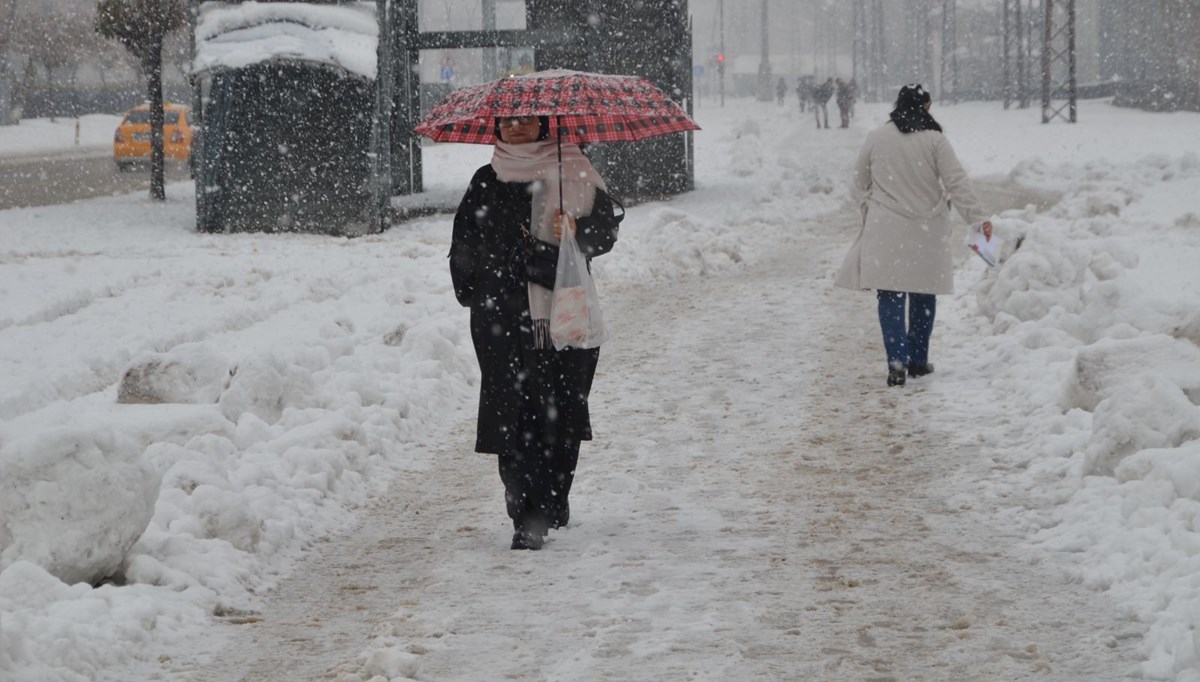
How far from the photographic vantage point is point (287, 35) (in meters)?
18.4

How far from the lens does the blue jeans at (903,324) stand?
891 cm

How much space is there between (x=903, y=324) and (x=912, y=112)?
1308 mm

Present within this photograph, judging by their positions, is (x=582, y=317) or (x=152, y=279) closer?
(x=582, y=317)

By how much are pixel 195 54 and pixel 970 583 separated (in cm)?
1583

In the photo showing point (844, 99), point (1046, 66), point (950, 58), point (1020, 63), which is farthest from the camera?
point (950, 58)

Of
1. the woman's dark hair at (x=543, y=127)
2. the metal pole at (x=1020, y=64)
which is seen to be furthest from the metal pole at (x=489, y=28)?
the woman's dark hair at (x=543, y=127)

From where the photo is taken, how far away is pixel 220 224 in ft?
63.6

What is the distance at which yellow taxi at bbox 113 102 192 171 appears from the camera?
104 ft

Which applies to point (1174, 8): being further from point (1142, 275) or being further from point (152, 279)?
point (152, 279)

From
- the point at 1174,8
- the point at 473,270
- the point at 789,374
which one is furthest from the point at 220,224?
the point at 1174,8

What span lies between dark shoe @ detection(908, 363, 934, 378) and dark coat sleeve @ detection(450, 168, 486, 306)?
165 inches

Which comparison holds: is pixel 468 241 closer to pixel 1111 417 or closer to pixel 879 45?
pixel 1111 417

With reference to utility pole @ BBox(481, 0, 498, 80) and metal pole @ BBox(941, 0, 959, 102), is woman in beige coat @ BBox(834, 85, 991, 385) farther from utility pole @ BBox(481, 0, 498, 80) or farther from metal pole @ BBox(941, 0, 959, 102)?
metal pole @ BBox(941, 0, 959, 102)

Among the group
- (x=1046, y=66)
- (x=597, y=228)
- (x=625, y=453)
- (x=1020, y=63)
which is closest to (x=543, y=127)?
(x=597, y=228)
